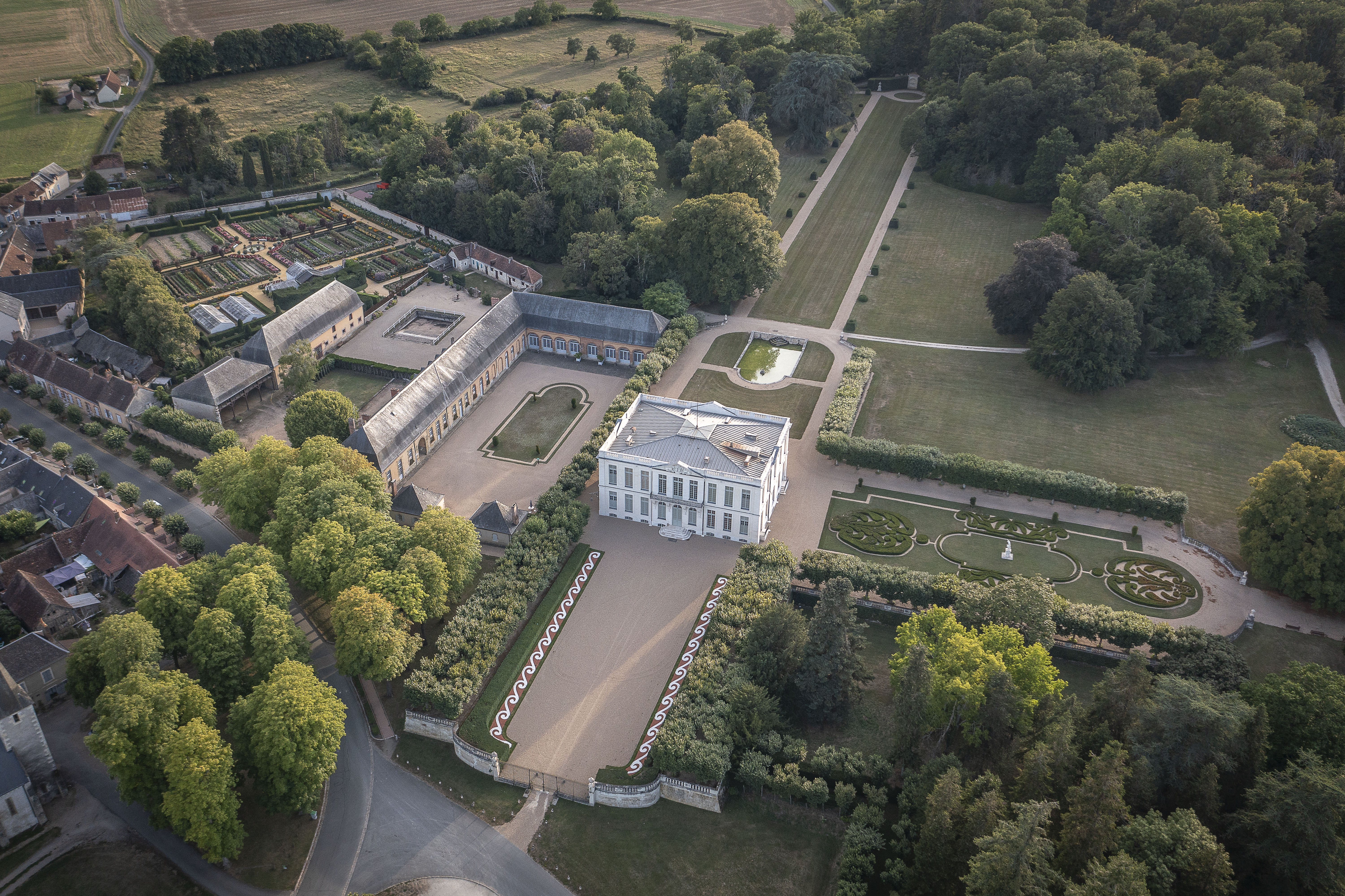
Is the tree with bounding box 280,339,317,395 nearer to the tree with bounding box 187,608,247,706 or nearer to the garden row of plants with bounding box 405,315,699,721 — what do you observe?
the garden row of plants with bounding box 405,315,699,721

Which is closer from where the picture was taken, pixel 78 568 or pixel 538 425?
pixel 78 568

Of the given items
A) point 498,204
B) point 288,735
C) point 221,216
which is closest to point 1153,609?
point 288,735

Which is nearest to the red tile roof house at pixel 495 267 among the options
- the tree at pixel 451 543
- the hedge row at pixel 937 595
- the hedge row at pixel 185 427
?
the hedge row at pixel 185 427

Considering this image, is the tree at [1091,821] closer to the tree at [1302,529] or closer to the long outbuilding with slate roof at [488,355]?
the tree at [1302,529]

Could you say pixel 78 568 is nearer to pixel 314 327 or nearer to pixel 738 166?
pixel 314 327

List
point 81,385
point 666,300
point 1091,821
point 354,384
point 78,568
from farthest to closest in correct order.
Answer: point 666,300 → point 354,384 → point 81,385 → point 78,568 → point 1091,821

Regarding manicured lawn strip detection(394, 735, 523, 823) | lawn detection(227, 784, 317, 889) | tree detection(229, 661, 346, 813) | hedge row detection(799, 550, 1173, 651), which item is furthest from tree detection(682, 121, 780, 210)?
lawn detection(227, 784, 317, 889)

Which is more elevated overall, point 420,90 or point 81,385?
point 420,90

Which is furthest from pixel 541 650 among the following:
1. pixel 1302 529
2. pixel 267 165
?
pixel 267 165
